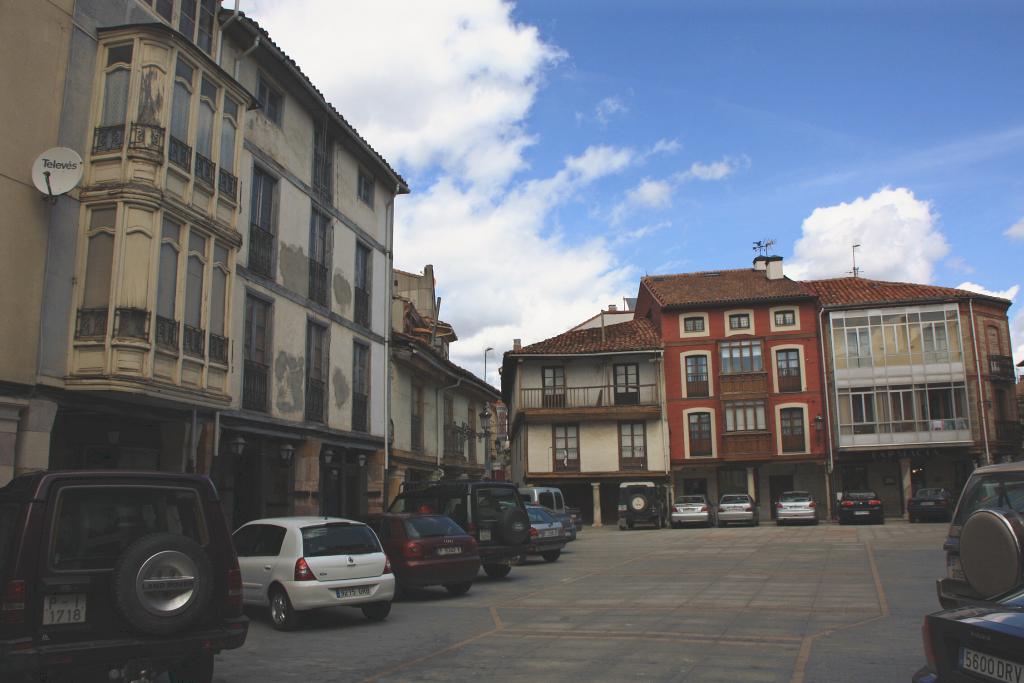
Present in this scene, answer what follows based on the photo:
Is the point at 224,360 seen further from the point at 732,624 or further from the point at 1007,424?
the point at 1007,424

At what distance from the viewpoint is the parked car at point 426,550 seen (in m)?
13.5

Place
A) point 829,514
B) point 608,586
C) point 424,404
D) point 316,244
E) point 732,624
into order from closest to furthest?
point 732,624, point 608,586, point 316,244, point 424,404, point 829,514

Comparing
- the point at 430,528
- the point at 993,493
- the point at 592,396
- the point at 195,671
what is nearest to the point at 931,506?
the point at 592,396

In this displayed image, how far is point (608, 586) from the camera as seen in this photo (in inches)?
596

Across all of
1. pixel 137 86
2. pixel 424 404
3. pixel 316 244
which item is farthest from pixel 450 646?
pixel 424 404

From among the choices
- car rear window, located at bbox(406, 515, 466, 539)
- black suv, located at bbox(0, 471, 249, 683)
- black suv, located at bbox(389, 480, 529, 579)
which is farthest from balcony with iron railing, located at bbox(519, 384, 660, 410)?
black suv, located at bbox(0, 471, 249, 683)

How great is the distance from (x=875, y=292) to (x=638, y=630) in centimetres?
3977

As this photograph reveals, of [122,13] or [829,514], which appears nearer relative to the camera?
[122,13]

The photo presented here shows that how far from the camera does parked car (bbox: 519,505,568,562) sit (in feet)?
68.0

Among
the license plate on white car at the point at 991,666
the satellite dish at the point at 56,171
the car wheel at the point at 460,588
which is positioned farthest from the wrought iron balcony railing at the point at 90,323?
the license plate on white car at the point at 991,666

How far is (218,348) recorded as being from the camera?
15773mm

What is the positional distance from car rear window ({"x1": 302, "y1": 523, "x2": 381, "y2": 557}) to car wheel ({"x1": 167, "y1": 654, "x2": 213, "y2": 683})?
4.09 m

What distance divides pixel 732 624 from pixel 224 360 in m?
10.3

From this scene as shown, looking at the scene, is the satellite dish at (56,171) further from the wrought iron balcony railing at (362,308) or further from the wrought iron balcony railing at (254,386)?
the wrought iron balcony railing at (362,308)
